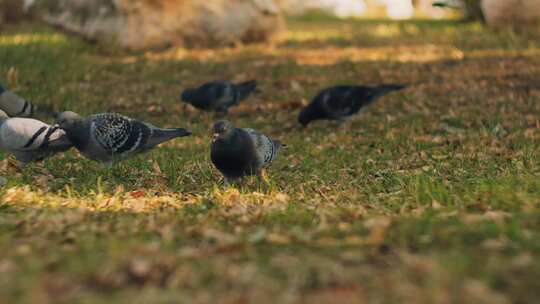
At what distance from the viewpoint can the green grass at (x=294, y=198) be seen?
3145 mm

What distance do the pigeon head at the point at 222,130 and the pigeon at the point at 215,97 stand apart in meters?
3.67

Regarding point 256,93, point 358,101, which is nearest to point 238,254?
point 358,101

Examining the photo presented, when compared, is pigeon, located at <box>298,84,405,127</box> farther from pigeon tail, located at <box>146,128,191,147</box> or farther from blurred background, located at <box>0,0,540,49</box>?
blurred background, located at <box>0,0,540,49</box>

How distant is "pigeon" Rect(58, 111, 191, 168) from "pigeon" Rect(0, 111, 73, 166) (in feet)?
0.52

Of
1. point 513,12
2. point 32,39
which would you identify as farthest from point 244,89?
point 513,12

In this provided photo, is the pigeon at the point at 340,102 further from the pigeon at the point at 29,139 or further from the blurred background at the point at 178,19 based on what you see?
the blurred background at the point at 178,19

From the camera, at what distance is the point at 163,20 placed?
47.9 feet

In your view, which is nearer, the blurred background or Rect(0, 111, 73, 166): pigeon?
Result: Rect(0, 111, 73, 166): pigeon

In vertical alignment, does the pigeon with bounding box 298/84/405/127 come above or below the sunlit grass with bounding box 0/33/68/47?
below

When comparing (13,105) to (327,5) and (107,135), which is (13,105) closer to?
(107,135)

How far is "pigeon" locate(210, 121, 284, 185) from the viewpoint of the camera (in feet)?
18.1

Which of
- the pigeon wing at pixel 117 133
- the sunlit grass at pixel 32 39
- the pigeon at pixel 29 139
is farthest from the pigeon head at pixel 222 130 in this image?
the sunlit grass at pixel 32 39

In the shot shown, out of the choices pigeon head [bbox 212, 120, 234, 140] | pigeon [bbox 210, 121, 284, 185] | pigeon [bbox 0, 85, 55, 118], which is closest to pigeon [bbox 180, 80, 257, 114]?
pigeon [bbox 0, 85, 55, 118]

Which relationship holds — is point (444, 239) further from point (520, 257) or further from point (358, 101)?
point (358, 101)
